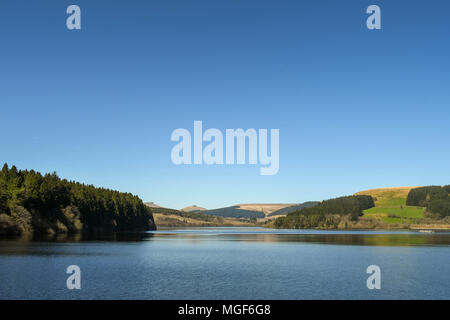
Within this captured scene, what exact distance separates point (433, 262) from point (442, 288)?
33588 mm
